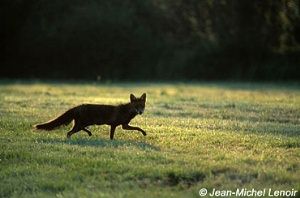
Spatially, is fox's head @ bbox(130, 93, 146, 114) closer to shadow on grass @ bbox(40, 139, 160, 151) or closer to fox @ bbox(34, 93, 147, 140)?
fox @ bbox(34, 93, 147, 140)

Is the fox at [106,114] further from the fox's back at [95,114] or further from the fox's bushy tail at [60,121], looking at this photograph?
the fox's bushy tail at [60,121]

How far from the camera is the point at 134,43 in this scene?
49812 millimetres

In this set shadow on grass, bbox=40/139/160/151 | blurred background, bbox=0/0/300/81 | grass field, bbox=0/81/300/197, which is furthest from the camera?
blurred background, bbox=0/0/300/81

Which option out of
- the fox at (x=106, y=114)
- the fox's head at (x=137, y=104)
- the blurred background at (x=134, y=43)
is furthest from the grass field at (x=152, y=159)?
the blurred background at (x=134, y=43)

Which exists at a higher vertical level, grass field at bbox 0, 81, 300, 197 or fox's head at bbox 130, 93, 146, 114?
fox's head at bbox 130, 93, 146, 114

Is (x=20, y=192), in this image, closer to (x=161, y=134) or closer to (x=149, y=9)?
(x=161, y=134)

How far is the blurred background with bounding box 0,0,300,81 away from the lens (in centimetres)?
4794

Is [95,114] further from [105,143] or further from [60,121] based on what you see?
[60,121]

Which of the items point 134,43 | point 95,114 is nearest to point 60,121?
point 95,114

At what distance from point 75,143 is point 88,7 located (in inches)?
1449

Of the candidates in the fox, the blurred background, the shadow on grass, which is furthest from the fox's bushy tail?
the blurred background

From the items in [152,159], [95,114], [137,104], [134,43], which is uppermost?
[134,43]

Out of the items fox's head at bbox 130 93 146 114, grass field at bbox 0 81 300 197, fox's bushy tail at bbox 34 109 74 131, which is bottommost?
grass field at bbox 0 81 300 197

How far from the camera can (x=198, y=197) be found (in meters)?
9.68
